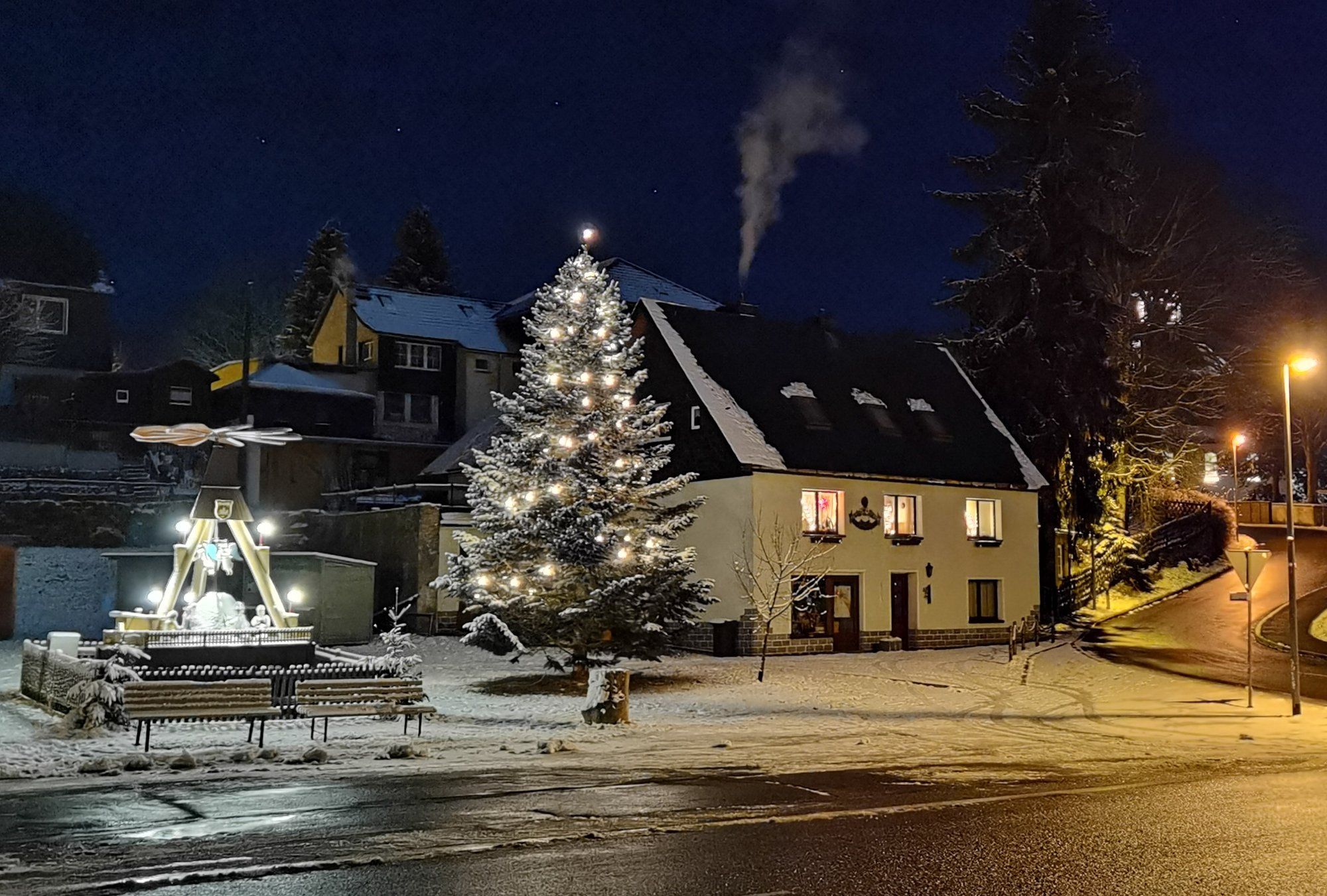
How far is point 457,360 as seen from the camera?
2314 inches

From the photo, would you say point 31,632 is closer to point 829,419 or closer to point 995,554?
point 829,419

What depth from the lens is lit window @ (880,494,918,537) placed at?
35.2 m

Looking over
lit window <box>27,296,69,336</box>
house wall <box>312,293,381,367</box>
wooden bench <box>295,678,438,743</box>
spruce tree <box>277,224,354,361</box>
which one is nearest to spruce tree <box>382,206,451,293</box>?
spruce tree <box>277,224,354,361</box>

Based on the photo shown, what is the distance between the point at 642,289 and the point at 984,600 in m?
27.5

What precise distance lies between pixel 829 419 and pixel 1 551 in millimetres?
24489

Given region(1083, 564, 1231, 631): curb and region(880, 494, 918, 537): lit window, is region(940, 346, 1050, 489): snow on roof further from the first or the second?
region(880, 494, 918, 537): lit window

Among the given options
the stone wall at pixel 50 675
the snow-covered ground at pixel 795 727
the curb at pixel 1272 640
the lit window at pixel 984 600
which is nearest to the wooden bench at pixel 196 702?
the snow-covered ground at pixel 795 727

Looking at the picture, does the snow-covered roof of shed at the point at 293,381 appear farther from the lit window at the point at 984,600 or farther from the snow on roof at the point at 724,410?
the lit window at the point at 984,600

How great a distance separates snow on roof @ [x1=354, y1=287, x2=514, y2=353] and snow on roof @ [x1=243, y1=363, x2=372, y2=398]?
336cm

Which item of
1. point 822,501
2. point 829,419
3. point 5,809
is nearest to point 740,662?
point 822,501

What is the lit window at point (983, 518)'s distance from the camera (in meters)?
37.7

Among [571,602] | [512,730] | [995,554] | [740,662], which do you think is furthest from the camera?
[995,554]

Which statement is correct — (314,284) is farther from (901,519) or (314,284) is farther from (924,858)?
(924,858)

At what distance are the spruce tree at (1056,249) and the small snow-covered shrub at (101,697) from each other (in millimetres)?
32293
